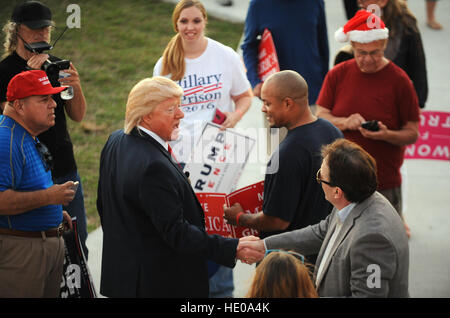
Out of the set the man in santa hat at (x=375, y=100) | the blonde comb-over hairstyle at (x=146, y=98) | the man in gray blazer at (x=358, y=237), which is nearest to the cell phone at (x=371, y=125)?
the man in santa hat at (x=375, y=100)

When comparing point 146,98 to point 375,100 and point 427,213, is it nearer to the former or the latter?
point 375,100

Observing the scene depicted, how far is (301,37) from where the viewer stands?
16.4 feet

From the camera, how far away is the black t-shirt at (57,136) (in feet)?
11.9

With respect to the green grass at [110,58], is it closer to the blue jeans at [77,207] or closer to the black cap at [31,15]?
the black cap at [31,15]

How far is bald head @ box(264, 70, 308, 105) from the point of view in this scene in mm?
3434

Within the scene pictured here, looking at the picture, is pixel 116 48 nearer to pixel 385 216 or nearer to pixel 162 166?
pixel 162 166

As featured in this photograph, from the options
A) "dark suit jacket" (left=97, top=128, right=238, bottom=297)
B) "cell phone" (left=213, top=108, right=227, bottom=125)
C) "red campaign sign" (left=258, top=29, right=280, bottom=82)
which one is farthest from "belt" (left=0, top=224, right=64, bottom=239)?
"red campaign sign" (left=258, top=29, right=280, bottom=82)

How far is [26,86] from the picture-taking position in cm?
314

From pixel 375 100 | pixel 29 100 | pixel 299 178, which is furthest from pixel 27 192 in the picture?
pixel 375 100

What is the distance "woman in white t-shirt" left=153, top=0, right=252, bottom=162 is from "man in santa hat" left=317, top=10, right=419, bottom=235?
2.61 feet

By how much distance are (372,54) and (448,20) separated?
6830 millimetres

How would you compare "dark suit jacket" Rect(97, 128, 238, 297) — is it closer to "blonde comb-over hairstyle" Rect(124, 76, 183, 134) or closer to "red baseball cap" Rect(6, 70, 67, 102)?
"blonde comb-over hairstyle" Rect(124, 76, 183, 134)

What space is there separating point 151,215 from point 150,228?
14 cm

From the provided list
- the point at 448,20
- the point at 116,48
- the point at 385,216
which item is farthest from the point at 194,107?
the point at 448,20
